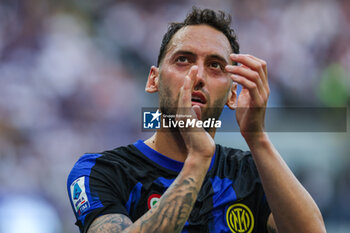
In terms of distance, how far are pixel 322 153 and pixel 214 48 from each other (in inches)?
161

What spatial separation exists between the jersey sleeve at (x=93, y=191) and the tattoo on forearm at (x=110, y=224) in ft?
0.12

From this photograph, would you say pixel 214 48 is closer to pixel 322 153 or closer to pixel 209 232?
pixel 209 232

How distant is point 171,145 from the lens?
2.77 metres

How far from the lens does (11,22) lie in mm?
6832

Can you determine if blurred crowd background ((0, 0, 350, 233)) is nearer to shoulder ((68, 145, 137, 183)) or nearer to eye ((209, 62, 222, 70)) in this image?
shoulder ((68, 145, 137, 183))

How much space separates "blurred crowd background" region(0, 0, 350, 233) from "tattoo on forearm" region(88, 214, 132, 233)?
3.42 m

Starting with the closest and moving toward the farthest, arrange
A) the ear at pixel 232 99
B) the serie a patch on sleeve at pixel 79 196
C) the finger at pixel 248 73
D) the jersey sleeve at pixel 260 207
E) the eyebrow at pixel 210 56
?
the finger at pixel 248 73 < the serie a patch on sleeve at pixel 79 196 < the jersey sleeve at pixel 260 207 < the eyebrow at pixel 210 56 < the ear at pixel 232 99

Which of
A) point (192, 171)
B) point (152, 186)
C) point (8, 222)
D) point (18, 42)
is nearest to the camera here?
point (192, 171)

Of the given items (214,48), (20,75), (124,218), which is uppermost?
(20,75)

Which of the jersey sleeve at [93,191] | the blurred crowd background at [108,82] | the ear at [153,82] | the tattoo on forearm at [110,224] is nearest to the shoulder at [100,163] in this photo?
the jersey sleeve at [93,191]

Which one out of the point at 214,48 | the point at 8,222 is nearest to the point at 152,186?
the point at 214,48

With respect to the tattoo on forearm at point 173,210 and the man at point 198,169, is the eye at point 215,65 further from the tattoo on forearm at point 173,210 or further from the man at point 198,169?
the tattoo on forearm at point 173,210

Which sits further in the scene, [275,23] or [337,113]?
[275,23]

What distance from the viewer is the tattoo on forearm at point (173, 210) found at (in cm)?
191
